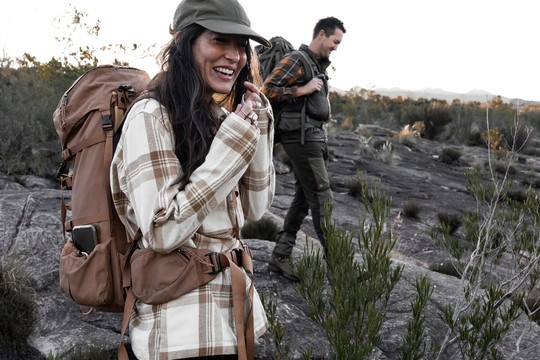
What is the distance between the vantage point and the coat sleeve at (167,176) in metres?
1.51

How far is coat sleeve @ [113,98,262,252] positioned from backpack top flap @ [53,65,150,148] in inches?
8.3

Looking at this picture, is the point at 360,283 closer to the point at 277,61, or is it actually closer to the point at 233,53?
the point at 233,53

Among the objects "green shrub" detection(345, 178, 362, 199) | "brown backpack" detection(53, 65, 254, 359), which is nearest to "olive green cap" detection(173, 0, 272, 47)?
"brown backpack" detection(53, 65, 254, 359)

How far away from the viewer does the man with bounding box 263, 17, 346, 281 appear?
443 cm

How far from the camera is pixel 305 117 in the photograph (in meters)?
4.52

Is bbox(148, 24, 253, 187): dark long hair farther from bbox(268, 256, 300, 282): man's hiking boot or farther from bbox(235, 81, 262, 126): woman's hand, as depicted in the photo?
bbox(268, 256, 300, 282): man's hiking boot

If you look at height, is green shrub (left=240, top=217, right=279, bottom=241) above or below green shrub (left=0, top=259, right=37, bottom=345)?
below

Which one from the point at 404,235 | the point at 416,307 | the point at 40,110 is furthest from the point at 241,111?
the point at 40,110

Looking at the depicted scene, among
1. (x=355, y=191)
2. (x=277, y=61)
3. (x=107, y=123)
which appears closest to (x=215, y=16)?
(x=107, y=123)

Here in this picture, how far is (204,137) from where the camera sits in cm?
165

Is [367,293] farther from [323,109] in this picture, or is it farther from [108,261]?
[323,109]

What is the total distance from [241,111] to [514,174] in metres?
13.9

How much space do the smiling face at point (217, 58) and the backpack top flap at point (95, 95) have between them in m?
0.26

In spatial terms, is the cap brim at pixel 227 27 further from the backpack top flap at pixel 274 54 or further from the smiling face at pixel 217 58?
the backpack top flap at pixel 274 54
